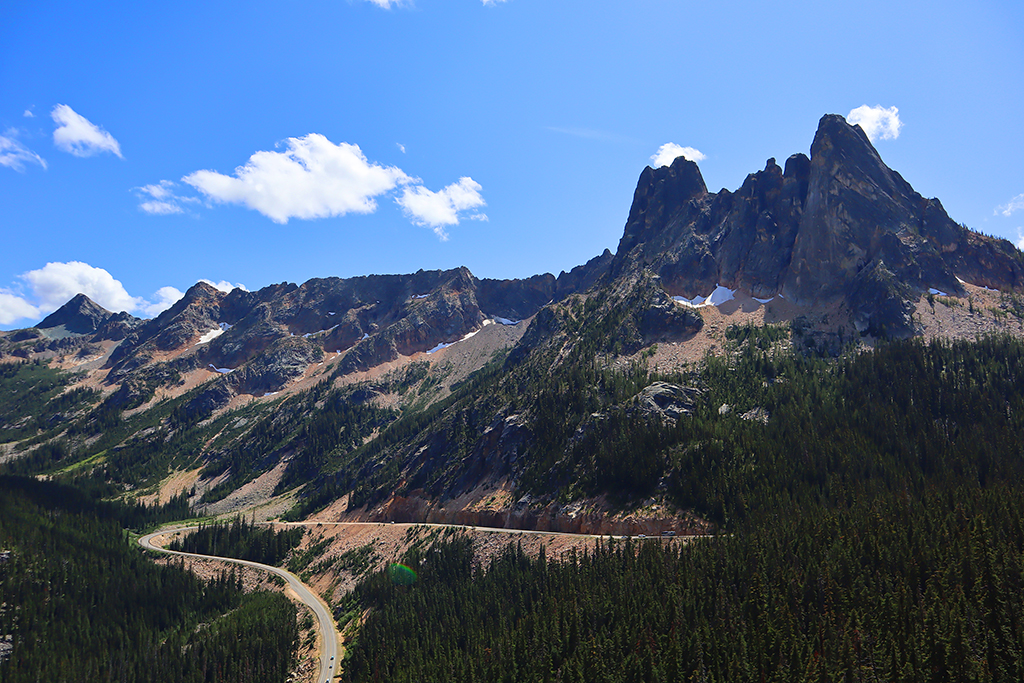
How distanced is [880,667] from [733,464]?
50.5 meters

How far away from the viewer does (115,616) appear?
100m

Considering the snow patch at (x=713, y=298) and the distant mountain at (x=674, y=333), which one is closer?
the distant mountain at (x=674, y=333)

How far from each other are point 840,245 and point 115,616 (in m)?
197

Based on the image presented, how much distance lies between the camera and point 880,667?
43.0 metres

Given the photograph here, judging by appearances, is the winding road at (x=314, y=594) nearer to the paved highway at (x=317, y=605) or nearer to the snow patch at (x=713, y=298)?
the paved highway at (x=317, y=605)

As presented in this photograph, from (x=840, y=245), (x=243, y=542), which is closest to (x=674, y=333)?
(x=840, y=245)

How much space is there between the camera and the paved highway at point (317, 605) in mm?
80794

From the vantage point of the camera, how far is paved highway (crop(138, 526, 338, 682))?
265 ft

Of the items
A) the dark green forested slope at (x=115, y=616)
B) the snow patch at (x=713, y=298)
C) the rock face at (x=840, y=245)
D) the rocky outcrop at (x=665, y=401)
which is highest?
the rock face at (x=840, y=245)

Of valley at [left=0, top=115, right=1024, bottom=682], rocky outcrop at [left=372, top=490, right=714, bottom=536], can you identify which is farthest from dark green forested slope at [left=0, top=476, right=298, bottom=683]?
rocky outcrop at [left=372, top=490, right=714, bottom=536]

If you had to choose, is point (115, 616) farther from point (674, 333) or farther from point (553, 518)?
point (674, 333)

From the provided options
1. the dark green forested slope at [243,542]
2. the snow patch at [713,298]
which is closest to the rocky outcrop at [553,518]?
the dark green forested slope at [243,542]

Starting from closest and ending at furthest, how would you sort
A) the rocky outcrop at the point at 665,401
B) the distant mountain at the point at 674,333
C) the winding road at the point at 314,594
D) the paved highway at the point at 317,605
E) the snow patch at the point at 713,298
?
the paved highway at the point at 317,605, the winding road at the point at 314,594, the distant mountain at the point at 674,333, the rocky outcrop at the point at 665,401, the snow patch at the point at 713,298

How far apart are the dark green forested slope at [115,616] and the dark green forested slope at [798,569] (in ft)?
57.7
